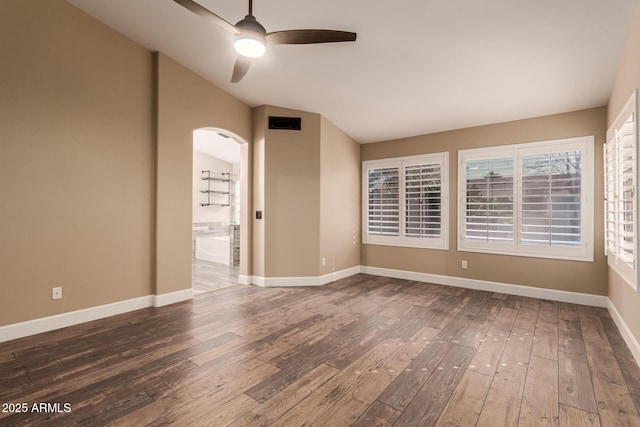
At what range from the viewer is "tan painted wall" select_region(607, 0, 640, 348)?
94.6 inches

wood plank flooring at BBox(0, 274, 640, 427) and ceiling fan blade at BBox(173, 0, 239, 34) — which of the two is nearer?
wood plank flooring at BBox(0, 274, 640, 427)

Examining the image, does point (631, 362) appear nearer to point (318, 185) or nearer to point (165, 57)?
point (318, 185)

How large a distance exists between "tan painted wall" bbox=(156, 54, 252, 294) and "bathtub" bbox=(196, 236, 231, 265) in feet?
8.98

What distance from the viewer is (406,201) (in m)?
5.48

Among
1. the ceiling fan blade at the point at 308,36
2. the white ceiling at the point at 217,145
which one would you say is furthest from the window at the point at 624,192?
the white ceiling at the point at 217,145

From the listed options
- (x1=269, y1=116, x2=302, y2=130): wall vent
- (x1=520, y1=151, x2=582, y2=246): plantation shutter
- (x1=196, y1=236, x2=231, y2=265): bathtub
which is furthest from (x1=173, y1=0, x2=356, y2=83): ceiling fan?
(x1=196, y1=236, x2=231, y2=265): bathtub

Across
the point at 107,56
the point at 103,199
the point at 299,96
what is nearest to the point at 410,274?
the point at 299,96

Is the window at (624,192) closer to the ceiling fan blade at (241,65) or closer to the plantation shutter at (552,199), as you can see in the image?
the plantation shutter at (552,199)

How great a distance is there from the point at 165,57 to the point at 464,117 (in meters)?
4.24

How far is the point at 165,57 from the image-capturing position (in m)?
3.94

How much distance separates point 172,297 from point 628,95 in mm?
5313

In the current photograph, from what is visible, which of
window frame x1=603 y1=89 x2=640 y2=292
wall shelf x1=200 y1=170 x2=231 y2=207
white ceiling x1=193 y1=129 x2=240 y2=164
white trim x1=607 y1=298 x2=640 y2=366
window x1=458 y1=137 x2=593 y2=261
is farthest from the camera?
wall shelf x1=200 y1=170 x2=231 y2=207

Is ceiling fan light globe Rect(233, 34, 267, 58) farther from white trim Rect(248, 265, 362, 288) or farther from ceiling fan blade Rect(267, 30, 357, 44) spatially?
white trim Rect(248, 265, 362, 288)

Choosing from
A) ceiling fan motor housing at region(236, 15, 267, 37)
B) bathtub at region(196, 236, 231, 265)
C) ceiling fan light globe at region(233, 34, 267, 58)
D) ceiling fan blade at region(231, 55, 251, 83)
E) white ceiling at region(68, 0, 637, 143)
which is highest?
white ceiling at region(68, 0, 637, 143)
